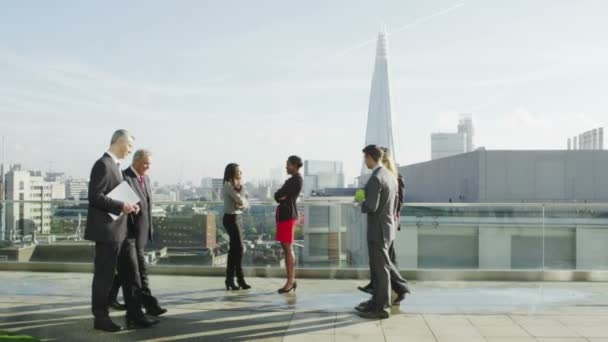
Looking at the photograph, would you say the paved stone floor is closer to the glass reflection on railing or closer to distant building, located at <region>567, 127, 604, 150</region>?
the glass reflection on railing

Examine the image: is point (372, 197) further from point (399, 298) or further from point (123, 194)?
point (123, 194)

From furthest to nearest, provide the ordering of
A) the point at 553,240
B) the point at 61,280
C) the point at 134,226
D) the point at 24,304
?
1. the point at 553,240
2. the point at 61,280
3. the point at 24,304
4. the point at 134,226

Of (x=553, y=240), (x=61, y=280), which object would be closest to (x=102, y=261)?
(x=61, y=280)

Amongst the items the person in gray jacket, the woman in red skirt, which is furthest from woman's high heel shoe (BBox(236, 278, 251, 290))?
the woman in red skirt

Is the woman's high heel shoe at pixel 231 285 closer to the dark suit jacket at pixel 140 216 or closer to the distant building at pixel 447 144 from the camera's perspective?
the dark suit jacket at pixel 140 216

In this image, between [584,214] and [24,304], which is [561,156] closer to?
[584,214]

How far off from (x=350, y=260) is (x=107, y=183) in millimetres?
4101

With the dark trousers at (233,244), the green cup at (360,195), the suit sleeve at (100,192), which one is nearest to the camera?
the suit sleeve at (100,192)

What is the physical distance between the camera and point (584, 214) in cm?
826

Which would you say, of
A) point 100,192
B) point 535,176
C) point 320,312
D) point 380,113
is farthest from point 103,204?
point 380,113

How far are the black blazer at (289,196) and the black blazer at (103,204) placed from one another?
2063 millimetres

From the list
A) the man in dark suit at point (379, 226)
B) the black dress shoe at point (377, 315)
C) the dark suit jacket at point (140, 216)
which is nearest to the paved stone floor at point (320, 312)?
the black dress shoe at point (377, 315)

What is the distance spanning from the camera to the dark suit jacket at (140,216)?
5.16 metres

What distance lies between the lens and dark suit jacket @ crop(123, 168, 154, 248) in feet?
16.9
